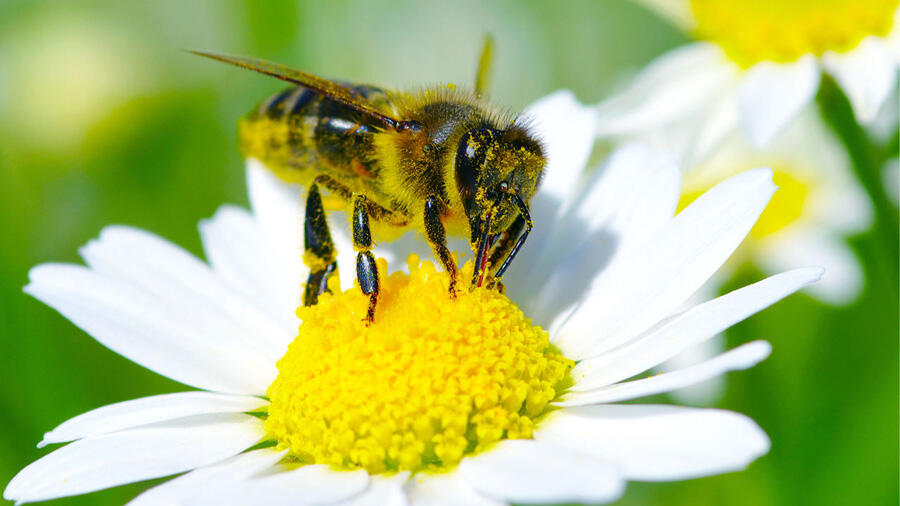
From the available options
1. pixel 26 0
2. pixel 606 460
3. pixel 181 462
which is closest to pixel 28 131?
pixel 26 0

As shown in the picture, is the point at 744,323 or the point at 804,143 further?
the point at 804,143

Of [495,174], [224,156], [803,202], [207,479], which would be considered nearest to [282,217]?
[495,174]

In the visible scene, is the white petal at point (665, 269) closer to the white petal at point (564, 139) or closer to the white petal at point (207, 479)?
the white petal at point (564, 139)

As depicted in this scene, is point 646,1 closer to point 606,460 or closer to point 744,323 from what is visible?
point 744,323

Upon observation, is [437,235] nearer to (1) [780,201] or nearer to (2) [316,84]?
(2) [316,84]

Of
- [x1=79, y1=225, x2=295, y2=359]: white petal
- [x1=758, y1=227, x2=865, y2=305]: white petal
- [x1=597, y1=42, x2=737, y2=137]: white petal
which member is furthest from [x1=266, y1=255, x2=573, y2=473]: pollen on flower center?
[x1=758, y1=227, x2=865, y2=305]: white petal

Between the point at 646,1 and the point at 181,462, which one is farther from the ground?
the point at 646,1
